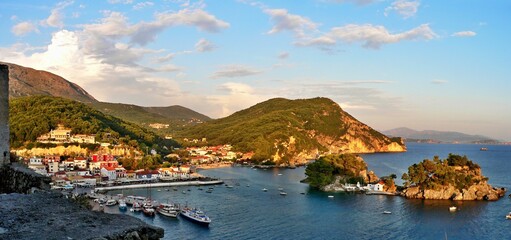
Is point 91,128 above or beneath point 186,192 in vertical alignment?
above

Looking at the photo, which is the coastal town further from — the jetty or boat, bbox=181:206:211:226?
boat, bbox=181:206:211:226

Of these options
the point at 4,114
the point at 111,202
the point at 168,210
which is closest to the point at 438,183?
the point at 168,210

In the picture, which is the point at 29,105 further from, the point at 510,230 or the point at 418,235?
the point at 510,230

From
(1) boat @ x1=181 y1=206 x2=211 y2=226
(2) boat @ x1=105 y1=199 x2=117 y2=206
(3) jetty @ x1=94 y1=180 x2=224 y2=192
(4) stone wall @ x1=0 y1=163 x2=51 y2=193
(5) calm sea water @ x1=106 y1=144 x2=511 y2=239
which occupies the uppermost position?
(4) stone wall @ x1=0 y1=163 x2=51 y2=193

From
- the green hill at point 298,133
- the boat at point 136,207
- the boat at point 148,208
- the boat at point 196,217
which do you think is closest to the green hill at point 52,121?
the green hill at point 298,133

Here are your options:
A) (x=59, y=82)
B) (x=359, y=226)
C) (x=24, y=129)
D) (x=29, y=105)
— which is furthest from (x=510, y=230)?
(x=59, y=82)

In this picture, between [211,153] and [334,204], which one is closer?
[334,204]

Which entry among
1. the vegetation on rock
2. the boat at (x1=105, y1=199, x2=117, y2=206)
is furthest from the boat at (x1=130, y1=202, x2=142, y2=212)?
the vegetation on rock
